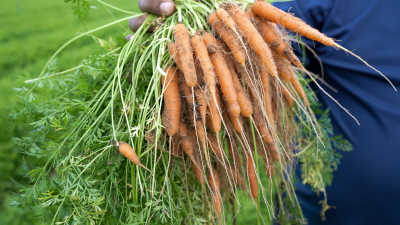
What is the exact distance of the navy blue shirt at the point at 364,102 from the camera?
1180 millimetres

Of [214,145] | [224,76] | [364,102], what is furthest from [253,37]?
[364,102]

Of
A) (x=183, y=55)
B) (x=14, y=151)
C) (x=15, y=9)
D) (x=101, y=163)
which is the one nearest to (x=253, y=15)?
(x=183, y=55)

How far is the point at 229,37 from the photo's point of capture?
1035 millimetres

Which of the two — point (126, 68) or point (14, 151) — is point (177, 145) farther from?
point (14, 151)

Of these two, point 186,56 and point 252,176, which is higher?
point 186,56

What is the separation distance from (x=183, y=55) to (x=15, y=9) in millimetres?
8970

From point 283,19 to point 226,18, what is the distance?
0.28 metres

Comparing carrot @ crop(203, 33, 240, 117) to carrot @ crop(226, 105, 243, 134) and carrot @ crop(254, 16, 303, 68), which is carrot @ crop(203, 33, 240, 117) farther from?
carrot @ crop(254, 16, 303, 68)

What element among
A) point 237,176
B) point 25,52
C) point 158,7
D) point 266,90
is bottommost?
point 25,52

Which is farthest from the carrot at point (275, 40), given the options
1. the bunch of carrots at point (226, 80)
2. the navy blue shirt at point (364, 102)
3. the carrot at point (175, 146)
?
the carrot at point (175, 146)

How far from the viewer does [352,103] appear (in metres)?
1.31

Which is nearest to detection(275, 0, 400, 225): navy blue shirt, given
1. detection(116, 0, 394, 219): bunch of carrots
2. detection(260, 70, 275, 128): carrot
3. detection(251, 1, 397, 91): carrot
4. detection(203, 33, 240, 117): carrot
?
detection(251, 1, 397, 91): carrot

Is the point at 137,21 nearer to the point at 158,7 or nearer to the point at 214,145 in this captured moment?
the point at 158,7

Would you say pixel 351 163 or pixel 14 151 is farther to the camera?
pixel 14 151
